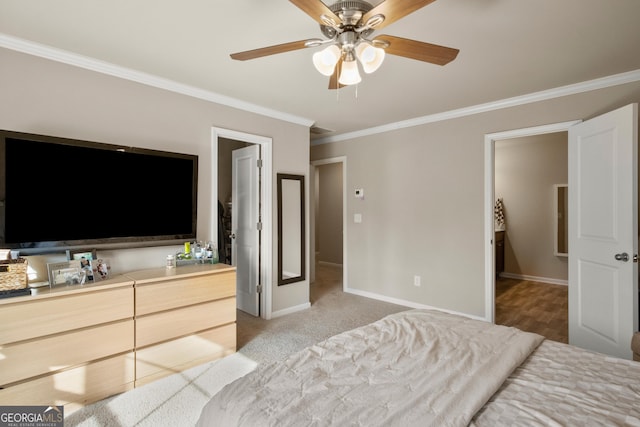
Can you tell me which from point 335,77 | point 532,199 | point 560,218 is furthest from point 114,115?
point 560,218

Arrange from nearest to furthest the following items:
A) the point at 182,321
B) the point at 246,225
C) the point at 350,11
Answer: the point at 350,11
the point at 182,321
the point at 246,225

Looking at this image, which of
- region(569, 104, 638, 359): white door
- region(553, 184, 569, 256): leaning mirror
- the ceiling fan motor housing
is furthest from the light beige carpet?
region(553, 184, 569, 256): leaning mirror

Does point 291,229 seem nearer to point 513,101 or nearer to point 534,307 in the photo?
point 513,101

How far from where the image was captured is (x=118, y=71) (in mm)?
2637

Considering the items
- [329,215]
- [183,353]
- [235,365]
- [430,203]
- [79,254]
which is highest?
[430,203]

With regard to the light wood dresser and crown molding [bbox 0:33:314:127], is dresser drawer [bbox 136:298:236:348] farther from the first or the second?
crown molding [bbox 0:33:314:127]

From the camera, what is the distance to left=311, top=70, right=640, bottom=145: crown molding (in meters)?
2.83

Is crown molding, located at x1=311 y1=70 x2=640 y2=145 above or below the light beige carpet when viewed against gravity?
above

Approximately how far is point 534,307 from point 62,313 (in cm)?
494

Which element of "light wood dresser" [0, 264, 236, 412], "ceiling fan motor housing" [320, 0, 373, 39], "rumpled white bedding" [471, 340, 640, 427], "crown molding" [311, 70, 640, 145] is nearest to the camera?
"rumpled white bedding" [471, 340, 640, 427]

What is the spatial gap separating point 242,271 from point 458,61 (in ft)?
10.5

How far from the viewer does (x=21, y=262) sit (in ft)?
6.48

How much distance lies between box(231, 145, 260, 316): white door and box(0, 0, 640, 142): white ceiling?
0.88m

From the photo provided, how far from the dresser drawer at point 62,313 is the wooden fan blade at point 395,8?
226cm
